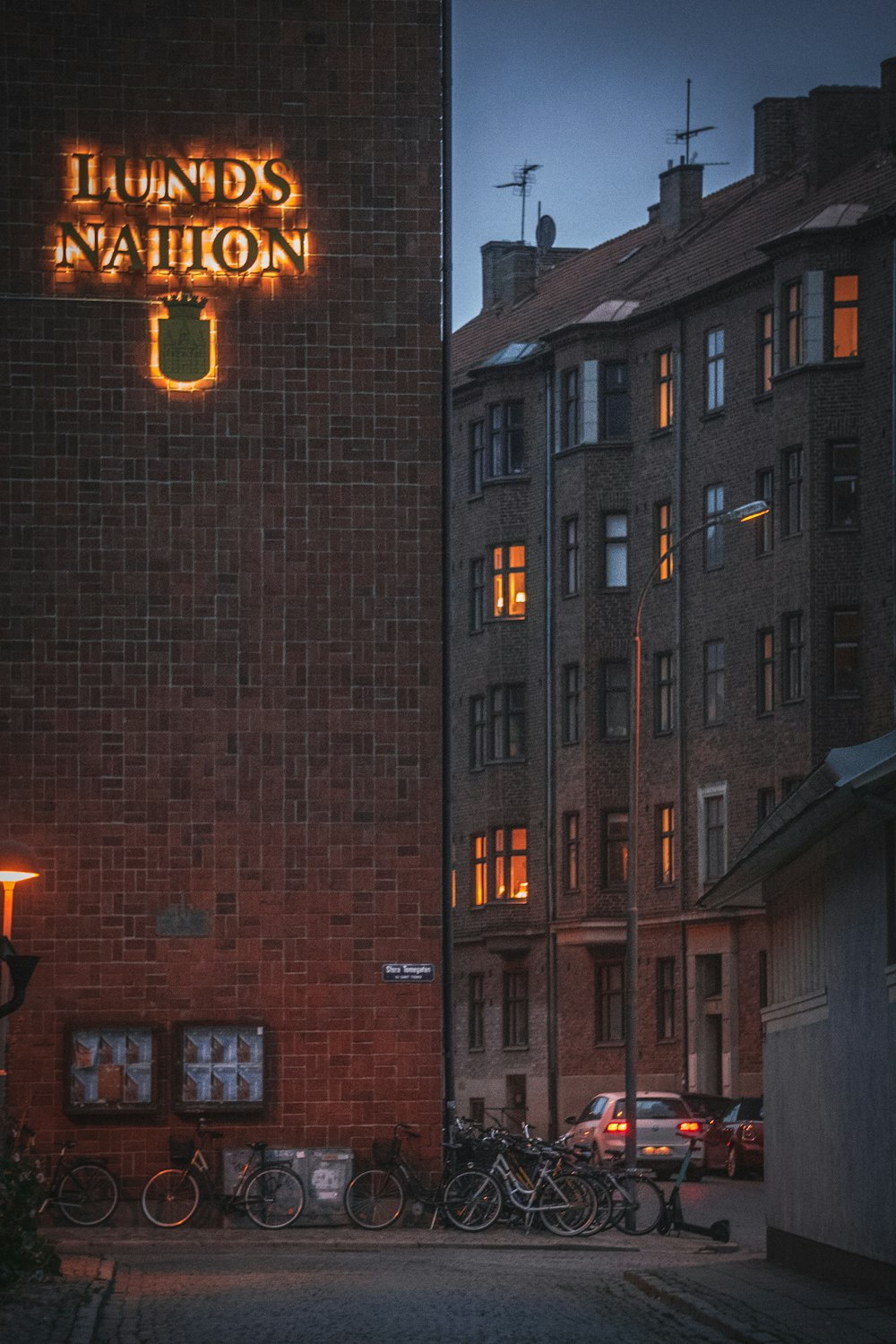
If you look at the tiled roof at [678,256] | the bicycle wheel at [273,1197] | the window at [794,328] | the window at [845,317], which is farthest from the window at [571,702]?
the bicycle wheel at [273,1197]

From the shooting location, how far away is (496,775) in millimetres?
63656

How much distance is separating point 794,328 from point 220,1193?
105ft

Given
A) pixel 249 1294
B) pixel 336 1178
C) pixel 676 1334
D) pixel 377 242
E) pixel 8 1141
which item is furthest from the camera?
pixel 377 242

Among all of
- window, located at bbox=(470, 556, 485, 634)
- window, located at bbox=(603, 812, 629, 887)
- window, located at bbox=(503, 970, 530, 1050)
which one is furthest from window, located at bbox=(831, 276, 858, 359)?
window, located at bbox=(503, 970, 530, 1050)

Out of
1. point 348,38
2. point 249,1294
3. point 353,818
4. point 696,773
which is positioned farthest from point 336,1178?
point 696,773

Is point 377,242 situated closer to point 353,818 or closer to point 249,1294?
point 353,818

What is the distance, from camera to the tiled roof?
55.6m

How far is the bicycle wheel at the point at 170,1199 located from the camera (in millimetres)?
27688

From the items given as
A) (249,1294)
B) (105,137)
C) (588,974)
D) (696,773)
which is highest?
(105,137)

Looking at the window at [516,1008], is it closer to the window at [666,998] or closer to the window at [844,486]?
the window at [666,998]

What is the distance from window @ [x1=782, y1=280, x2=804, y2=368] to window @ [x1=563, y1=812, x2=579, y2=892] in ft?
41.5

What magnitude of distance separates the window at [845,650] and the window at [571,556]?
9.74m

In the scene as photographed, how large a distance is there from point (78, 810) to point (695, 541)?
3168 centimetres

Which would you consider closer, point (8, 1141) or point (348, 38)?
point (8, 1141)
